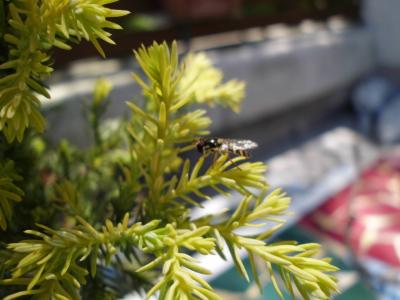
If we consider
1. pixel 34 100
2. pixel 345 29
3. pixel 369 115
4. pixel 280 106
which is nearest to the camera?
pixel 34 100

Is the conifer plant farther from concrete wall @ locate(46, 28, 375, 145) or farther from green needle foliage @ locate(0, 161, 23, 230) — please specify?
concrete wall @ locate(46, 28, 375, 145)

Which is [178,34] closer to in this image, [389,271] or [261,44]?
[261,44]

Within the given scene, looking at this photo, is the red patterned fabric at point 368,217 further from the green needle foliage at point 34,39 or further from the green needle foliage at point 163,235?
the green needle foliage at point 34,39

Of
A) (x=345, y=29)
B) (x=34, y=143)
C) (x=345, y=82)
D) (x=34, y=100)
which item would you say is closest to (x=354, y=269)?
(x=34, y=143)

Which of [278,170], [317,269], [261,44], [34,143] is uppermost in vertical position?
[261,44]

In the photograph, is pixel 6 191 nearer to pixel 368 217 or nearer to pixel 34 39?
pixel 34 39

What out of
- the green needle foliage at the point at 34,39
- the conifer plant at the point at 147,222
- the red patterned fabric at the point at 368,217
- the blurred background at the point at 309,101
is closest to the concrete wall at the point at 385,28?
the blurred background at the point at 309,101
